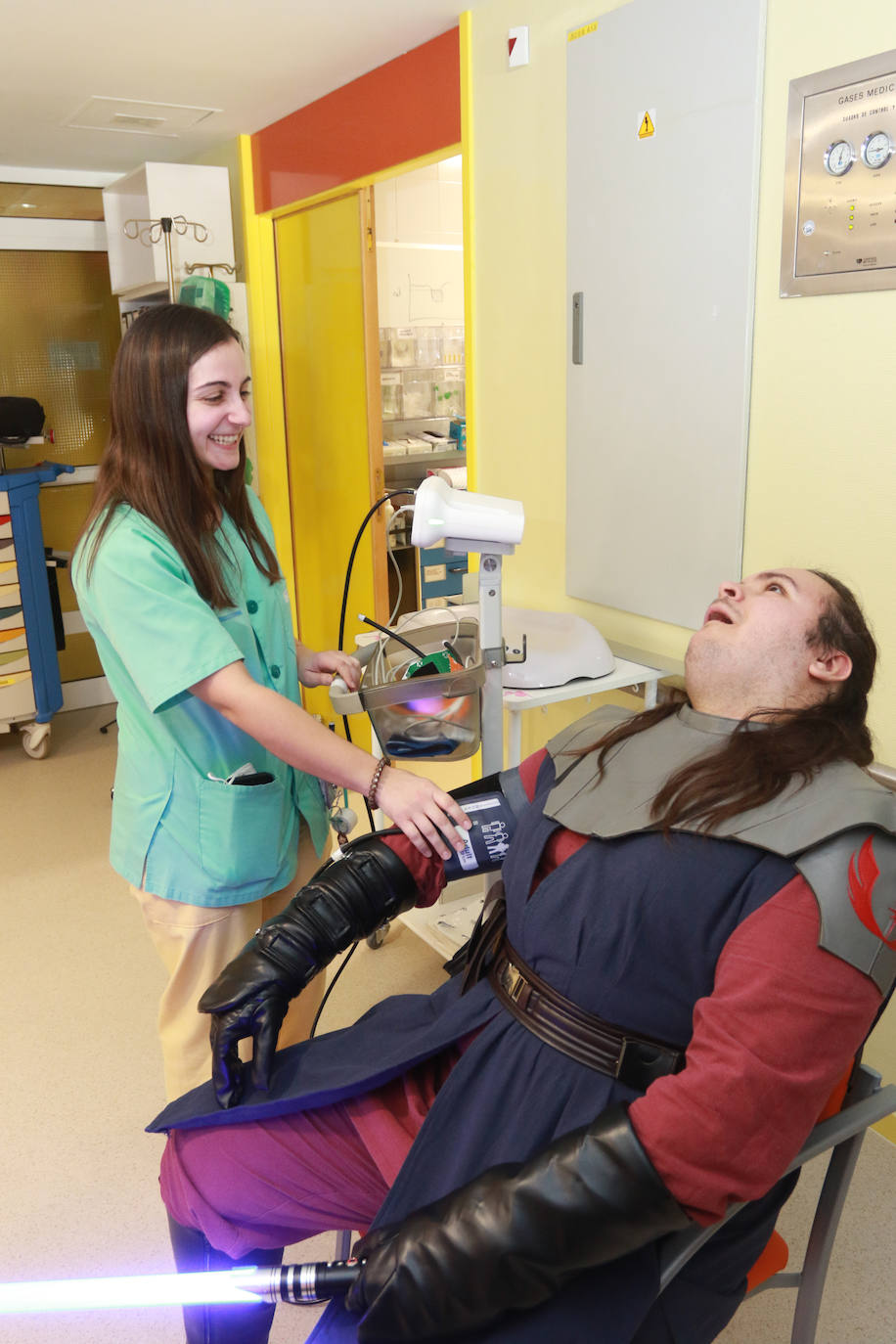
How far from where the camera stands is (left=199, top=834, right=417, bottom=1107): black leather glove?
50.3 inches

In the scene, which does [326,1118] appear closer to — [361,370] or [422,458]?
[361,370]

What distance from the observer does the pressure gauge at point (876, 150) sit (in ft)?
5.69

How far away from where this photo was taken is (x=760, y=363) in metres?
2.08

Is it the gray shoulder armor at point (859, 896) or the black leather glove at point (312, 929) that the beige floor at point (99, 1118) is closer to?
the black leather glove at point (312, 929)

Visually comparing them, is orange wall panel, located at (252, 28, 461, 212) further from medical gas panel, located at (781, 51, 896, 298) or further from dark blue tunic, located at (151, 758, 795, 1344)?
dark blue tunic, located at (151, 758, 795, 1344)

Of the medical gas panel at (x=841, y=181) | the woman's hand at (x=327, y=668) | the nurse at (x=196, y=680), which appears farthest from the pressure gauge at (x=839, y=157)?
the woman's hand at (x=327, y=668)

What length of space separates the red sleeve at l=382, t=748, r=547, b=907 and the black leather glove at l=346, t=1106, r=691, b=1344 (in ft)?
1.77

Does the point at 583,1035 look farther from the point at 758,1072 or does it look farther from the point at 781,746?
the point at 781,746

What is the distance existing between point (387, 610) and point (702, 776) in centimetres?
279

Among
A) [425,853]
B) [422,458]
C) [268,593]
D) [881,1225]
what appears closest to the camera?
[425,853]

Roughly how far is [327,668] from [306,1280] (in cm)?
106

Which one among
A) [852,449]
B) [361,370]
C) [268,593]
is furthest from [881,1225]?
[361,370]

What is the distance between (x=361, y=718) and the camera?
409 cm

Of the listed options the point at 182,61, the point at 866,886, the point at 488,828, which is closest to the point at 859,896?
the point at 866,886
